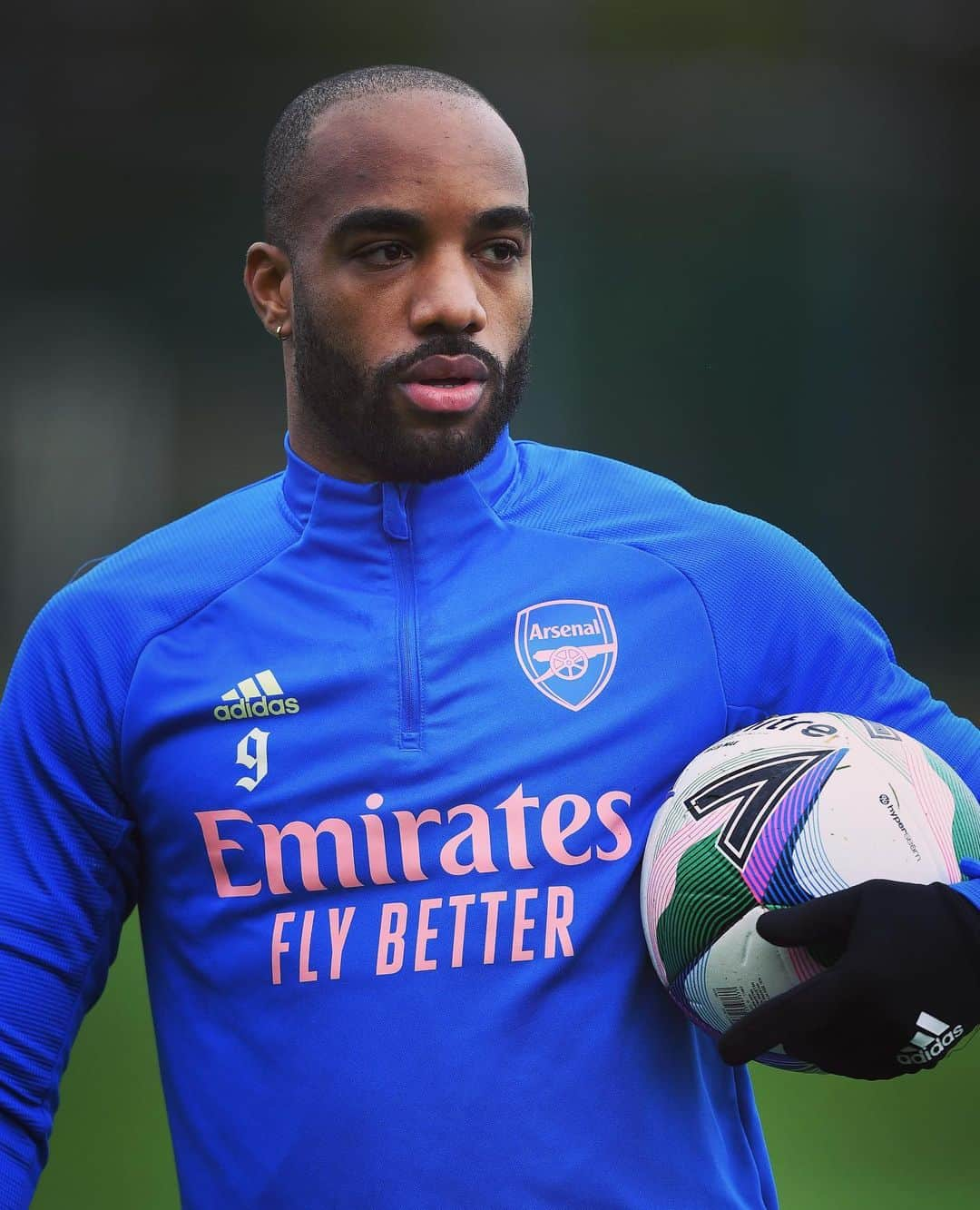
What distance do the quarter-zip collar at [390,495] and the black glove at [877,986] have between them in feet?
1.63

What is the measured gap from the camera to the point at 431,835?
136cm

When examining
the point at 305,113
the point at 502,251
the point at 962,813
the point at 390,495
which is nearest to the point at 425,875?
the point at 390,495

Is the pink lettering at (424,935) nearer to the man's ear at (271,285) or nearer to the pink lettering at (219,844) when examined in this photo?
the pink lettering at (219,844)

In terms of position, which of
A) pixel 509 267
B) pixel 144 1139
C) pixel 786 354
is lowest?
pixel 144 1139

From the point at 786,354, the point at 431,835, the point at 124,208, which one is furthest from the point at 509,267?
the point at 124,208

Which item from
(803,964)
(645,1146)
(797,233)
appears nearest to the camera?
(803,964)

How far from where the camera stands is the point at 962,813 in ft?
4.27

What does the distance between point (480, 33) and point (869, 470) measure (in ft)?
5.64

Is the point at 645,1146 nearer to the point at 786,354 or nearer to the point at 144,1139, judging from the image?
the point at 144,1139

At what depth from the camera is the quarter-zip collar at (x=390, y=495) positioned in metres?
1.47

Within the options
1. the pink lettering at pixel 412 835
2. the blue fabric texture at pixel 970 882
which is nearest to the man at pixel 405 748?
the pink lettering at pixel 412 835

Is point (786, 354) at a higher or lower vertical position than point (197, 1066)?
higher

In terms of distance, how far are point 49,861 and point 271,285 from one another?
23.5 inches

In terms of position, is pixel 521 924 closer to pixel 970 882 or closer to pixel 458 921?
pixel 458 921
